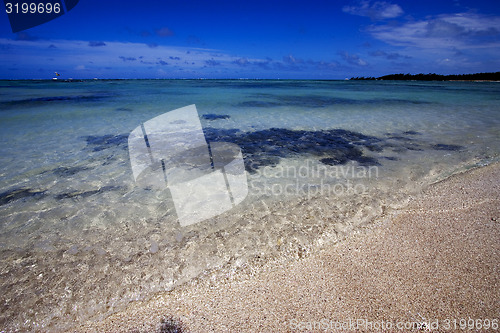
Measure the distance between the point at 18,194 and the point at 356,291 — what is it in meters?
5.87

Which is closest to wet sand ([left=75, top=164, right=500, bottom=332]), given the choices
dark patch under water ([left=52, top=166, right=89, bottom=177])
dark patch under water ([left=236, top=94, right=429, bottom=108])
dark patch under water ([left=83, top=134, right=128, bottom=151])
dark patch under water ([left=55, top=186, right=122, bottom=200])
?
dark patch under water ([left=55, top=186, right=122, bottom=200])

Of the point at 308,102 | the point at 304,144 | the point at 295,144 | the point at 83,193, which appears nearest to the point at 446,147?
the point at 304,144

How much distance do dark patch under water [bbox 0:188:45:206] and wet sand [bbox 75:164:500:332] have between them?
11.8 feet

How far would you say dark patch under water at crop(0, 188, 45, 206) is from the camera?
14.6ft

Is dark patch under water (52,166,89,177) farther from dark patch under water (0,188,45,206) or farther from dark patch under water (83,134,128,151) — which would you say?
dark patch under water (83,134,128,151)

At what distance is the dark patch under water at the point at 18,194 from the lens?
445cm

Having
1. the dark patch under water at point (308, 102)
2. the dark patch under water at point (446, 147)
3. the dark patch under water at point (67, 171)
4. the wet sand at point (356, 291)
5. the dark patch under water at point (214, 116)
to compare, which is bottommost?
the wet sand at point (356, 291)

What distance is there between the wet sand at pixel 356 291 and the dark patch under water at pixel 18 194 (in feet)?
11.8

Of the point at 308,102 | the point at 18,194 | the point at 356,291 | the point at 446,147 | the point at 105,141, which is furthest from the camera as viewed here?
the point at 308,102

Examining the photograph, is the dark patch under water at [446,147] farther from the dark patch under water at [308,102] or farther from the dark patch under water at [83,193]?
the dark patch under water at [308,102]

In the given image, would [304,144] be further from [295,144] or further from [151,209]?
[151,209]

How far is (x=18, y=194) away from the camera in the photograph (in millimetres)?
4621

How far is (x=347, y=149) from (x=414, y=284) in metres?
5.25

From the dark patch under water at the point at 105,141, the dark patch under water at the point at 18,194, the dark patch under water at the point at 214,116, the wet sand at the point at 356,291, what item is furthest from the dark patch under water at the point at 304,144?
the wet sand at the point at 356,291
